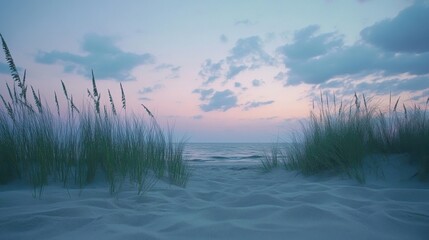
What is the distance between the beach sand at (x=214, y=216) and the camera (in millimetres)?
1679

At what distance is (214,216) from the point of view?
6.72 ft

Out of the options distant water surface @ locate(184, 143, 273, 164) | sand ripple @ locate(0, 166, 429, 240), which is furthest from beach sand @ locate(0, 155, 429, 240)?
distant water surface @ locate(184, 143, 273, 164)

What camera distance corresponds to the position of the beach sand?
168cm

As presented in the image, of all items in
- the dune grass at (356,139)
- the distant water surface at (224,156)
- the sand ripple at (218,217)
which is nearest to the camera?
the sand ripple at (218,217)

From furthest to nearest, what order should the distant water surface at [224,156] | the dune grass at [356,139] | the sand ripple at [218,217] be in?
the distant water surface at [224,156], the dune grass at [356,139], the sand ripple at [218,217]

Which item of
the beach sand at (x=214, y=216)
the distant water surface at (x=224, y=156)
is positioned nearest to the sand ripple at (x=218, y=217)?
the beach sand at (x=214, y=216)

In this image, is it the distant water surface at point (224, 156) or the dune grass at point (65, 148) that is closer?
the dune grass at point (65, 148)

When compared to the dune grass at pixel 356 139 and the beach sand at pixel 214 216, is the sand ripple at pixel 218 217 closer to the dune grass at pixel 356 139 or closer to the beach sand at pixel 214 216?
the beach sand at pixel 214 216

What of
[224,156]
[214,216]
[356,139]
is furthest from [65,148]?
[224,156]

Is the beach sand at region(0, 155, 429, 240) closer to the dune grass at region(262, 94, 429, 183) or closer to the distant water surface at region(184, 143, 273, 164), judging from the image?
the dune grass at region(262, 94, 429, 183)

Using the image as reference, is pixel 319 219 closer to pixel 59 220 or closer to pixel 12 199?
pixel 59 220

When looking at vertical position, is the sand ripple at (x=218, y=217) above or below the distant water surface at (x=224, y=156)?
above

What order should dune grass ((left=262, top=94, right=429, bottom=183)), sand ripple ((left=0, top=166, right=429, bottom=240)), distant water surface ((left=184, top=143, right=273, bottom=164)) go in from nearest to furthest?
1. sand ripple ((left=0, top=166, right=429, bottom=240))
2. dune grass ((left=262, top=94, right=429, bottom=183))
3. distant water surface ((left=184, top=143, right=273, bottom=164))

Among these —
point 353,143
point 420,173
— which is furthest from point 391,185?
point 353,143
